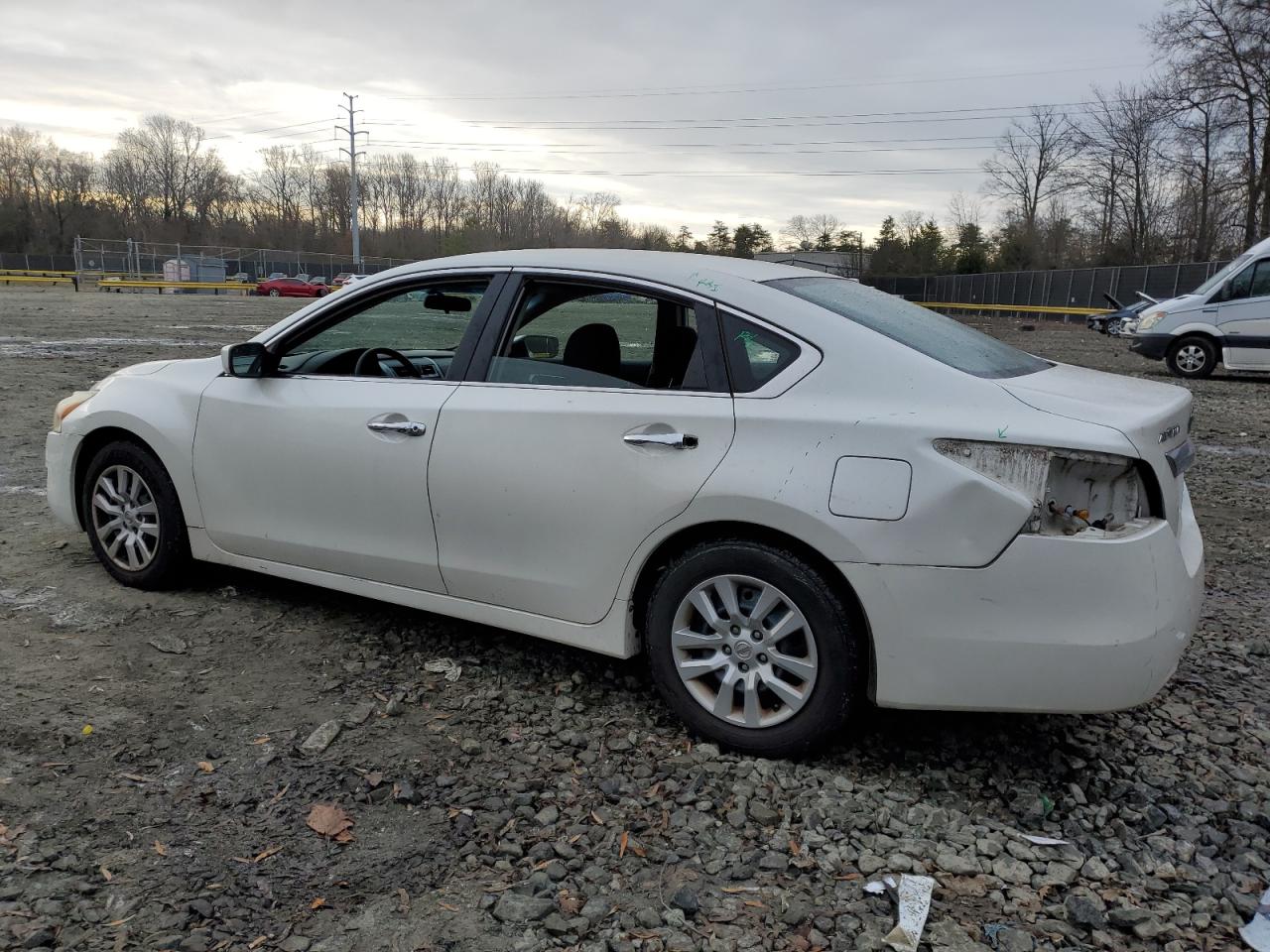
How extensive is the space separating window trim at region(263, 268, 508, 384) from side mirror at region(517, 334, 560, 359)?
18 cm

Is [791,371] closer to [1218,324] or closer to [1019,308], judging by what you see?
[1218,324]

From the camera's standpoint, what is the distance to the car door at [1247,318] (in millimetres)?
15719

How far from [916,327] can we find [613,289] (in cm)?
108

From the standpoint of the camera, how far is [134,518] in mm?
4566

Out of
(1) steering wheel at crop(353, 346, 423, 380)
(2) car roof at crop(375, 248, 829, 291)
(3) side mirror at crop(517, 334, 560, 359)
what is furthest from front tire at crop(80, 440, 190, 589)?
(3) side mirror at crop(517, 334, 560, 359)

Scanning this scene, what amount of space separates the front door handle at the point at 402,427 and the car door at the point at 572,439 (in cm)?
9

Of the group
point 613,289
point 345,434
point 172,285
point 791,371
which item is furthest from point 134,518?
point 172,285

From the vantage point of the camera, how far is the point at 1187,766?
3225 millimetres

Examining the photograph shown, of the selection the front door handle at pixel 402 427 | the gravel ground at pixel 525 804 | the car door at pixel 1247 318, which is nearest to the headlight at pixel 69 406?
the gravel ground at pixel 525 804

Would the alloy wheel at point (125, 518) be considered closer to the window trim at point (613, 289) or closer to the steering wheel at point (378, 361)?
the steering wheel at point (378, 361)

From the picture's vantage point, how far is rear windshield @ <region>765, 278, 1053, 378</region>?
10.5 ft

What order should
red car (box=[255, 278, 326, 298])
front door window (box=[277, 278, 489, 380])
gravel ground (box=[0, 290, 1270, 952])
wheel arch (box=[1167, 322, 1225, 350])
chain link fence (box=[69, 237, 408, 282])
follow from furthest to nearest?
1. chain link fence (box=[69, 237, 408, 282])
2. red car (box=[255, 278, 326, 298])
3. wheel arch (box=[1167, 322, 1225, 350])
4. front door window (box=[277, 278, 489, 380])
5. gravel ground (box=[0, 290, 1270, 952])

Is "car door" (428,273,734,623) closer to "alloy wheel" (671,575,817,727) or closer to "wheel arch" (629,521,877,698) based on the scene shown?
"wheel arch" (629,521,877,698)

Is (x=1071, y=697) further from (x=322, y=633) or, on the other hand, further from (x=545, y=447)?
(x=322, y=633)
